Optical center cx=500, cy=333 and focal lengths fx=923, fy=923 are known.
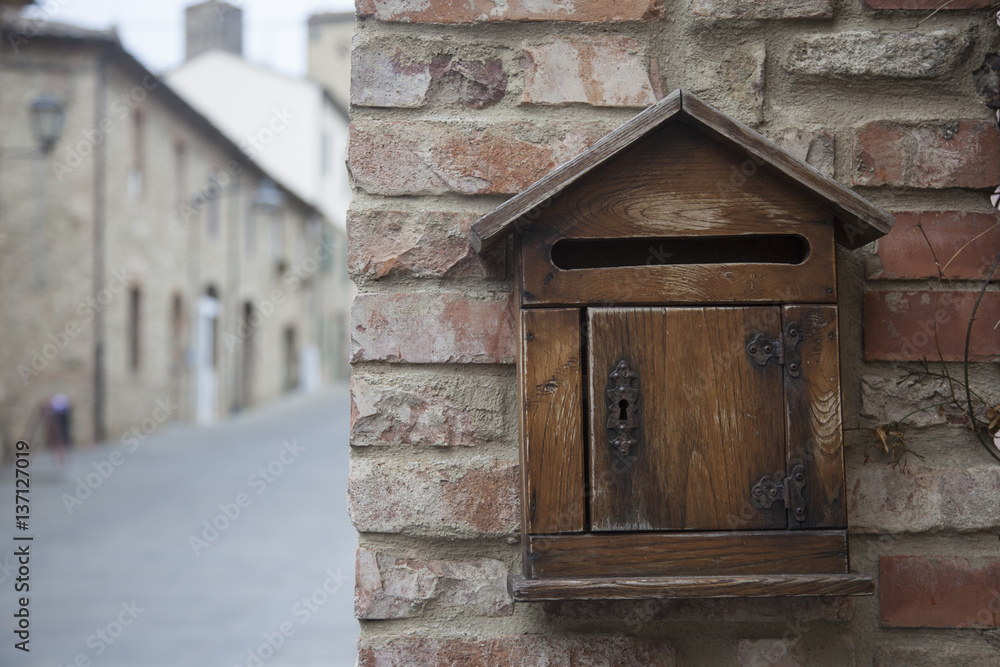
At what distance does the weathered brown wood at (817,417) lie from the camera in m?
1.40

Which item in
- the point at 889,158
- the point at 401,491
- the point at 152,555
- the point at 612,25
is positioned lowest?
the point at 152,555

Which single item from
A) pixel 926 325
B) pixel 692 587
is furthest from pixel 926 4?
pixel 692 587

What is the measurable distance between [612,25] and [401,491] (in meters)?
0.86

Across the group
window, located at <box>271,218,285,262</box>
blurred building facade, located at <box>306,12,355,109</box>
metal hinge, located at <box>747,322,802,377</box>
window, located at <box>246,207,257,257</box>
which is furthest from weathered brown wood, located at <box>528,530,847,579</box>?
blurred building facade, located at <box>306,12,355,109</box>

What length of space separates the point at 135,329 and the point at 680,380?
1605 cm

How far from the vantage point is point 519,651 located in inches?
59.5

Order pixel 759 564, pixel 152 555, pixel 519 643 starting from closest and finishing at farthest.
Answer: pixel 759 564 → pixel 519 643 → pixel 152 555

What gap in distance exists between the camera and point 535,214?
1420mm

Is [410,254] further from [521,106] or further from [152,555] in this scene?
[152,555]

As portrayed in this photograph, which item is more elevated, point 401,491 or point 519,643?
point 401,491

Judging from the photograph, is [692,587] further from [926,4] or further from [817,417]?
[926,4]

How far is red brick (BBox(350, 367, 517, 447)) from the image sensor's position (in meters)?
1.53

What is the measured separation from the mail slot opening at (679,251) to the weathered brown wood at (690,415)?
185mm

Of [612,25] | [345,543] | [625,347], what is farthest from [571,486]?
[345,543]
